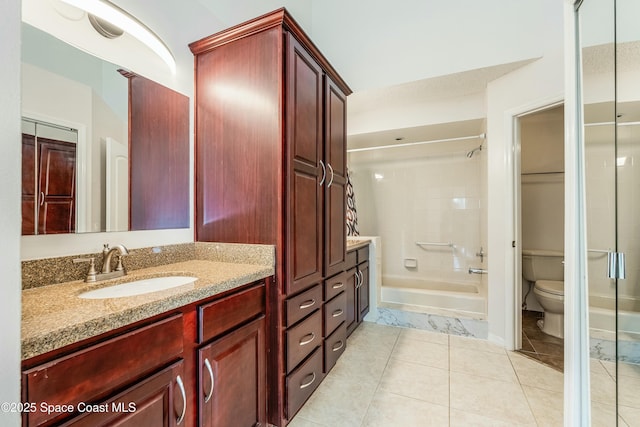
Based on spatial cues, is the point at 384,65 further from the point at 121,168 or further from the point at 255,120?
the point at 121,168

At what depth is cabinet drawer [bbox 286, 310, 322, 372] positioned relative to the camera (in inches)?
54.7

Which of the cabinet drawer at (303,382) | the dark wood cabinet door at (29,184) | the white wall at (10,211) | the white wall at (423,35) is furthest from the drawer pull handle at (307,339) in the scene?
the white wall at (423,35)

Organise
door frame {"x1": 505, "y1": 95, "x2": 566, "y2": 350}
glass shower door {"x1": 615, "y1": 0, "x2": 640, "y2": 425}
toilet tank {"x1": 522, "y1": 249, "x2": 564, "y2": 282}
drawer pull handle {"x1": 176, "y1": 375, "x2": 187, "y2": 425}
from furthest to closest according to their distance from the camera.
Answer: toilet tank {"x1": 522, "y1": 249, "x2": 564, "y2": 282}
door frame {"x1": 505, "y1": 95, "x2": 566, "y2": 350}
glass shower door {"x1": 615, "y1": 0, "x2": 640, "y2": 425}
drawer pull handle {"x1": 176, "y1": 375, "x2": 187, "y2": 425}

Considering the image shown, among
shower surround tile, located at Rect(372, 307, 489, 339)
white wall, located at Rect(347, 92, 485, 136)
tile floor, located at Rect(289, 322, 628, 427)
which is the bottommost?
tile floor, located at Rect(289, 322, 628, 427)

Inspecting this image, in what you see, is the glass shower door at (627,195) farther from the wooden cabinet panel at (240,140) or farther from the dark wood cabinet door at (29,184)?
the dark wood cabinet door at (29,184)

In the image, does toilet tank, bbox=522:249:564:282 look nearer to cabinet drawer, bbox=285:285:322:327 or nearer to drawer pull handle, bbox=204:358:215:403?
cabinet drawer, bbox=285:285:322:327

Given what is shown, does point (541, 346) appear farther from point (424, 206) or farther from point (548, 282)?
point (424, 206)

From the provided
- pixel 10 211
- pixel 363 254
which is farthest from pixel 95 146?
pixel 363 254

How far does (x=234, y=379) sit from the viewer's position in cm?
110

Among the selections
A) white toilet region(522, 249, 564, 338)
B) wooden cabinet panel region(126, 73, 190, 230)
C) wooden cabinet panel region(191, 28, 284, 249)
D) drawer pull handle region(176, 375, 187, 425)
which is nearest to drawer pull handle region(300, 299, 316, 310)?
wooden cabinet panel region(191, 28, 284, 249)

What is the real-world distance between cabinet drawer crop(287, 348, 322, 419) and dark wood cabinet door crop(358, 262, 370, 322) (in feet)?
3.19

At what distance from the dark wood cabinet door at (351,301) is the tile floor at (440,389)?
182 mm

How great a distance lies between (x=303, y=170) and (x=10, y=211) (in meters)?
1.17

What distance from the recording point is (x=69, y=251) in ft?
3.55
